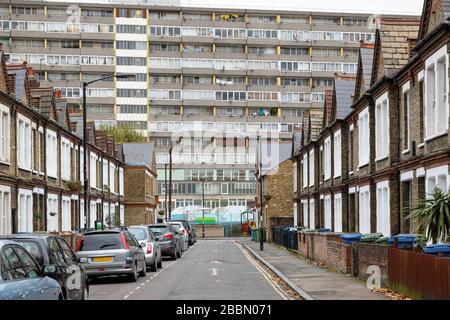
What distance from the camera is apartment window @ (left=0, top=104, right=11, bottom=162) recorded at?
3241 centimetres

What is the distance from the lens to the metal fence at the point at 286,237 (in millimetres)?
45734

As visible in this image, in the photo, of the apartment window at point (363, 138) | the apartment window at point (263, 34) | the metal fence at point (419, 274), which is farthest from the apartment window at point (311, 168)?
the apartment window at point (263, 34)

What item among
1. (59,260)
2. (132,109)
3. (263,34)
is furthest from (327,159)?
(263,34)

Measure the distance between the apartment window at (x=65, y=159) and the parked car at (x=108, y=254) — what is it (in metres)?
20.4

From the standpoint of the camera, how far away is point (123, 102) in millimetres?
119188

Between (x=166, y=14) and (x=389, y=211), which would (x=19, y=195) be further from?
(x=166, y=14)

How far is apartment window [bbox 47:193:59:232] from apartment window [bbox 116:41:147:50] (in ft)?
253

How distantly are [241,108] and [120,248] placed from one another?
323 ft

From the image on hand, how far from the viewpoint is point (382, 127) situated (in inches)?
1164

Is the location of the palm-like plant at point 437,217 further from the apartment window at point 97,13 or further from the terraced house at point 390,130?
the apartment window at point 97,13

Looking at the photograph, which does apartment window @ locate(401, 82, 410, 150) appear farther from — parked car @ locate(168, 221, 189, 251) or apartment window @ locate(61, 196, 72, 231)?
apartment window @ locate(61, 196, 72, 231)

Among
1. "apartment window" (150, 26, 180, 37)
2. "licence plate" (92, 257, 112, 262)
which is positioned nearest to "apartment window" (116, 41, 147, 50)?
"apartment window" (150, 26, 180, 37)
